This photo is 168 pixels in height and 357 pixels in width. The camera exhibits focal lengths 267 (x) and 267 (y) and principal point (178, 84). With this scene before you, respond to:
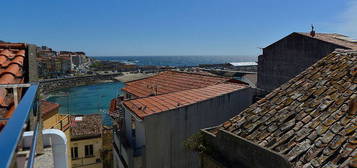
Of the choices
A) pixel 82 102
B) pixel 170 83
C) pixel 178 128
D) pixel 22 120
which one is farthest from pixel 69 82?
pixel 22 120

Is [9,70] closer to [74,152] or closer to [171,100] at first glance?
[171,100]

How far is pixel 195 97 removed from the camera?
38.8 feet

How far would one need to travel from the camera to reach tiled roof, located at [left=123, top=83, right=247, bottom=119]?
414 inches

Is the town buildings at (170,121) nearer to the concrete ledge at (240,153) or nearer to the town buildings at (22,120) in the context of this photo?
the concrete ledge at (240,153)

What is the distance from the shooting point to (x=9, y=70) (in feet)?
13.7

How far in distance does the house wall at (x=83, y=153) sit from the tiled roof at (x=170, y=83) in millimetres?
7168

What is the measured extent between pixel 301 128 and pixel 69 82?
102988mm

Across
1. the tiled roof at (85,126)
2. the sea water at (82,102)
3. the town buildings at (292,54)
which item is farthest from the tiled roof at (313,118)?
the sea water at (82,102)

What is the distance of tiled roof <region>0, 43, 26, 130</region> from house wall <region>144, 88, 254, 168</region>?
5.29 meters

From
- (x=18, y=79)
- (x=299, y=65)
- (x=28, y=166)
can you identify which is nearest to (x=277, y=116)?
(x=18, y=79)

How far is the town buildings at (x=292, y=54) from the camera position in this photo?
20856 millimetres

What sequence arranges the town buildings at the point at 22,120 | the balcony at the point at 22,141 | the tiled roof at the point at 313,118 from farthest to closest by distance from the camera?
the tiled roof at the point at 313,118, the town buildings at the point at 22,120, the balcony at the point at 22,141

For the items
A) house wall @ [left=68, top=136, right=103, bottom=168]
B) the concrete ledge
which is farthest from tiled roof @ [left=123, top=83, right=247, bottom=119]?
house wall @ [left=68, top=136, right=103, bottom=168]

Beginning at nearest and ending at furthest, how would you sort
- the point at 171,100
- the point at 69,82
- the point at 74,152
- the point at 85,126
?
the point at 171,100 < the point at 74,152 < the point at 85,126 < the point at 69,82
